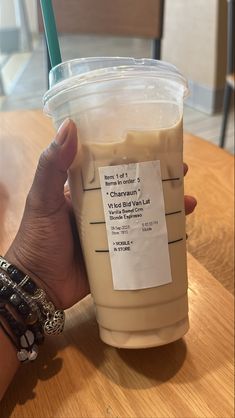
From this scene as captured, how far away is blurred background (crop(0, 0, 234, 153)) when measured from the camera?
153 cm

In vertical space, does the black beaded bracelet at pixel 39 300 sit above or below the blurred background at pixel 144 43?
above

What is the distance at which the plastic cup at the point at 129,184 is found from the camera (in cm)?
47

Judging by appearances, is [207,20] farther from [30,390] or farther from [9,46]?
[30,390]

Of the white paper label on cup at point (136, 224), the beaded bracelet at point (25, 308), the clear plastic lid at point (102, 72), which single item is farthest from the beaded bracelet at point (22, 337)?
the clear plastic lid at point (102, 72)

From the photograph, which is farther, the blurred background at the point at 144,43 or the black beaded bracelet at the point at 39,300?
the blurred background at the point at 144,43

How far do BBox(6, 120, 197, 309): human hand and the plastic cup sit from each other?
0.04m

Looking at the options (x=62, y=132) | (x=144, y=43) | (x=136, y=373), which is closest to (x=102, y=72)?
(x=62, y=132)

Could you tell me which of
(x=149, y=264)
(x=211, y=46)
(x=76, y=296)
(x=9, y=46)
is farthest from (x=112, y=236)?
(x=9, y=46)

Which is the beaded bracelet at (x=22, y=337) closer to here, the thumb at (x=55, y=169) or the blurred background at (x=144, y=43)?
the thumb at (x=55, y=169)

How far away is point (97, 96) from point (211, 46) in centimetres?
268

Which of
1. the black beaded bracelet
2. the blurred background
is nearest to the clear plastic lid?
the black beaded bracelet

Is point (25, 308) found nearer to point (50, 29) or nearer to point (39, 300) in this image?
point (39, 300)

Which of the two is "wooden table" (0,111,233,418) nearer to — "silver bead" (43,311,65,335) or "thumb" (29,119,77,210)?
"silver bead" (43,311,65,335)

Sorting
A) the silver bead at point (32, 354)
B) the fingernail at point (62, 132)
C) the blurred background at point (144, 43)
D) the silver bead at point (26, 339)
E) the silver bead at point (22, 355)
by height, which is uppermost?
the fingernail at point (62, 132)
